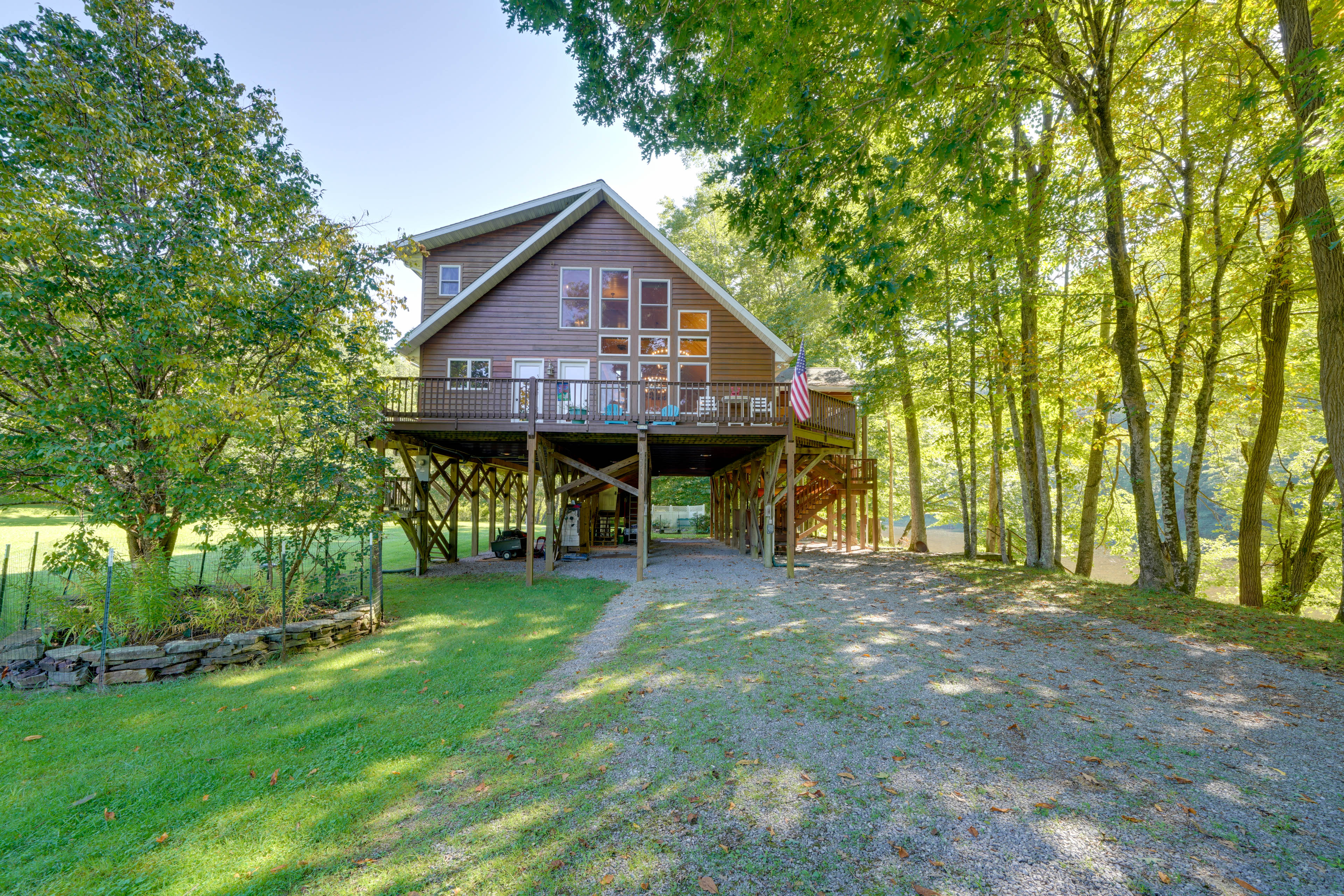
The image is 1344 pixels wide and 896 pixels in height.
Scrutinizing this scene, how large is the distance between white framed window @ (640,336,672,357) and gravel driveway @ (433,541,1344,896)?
30.4 ft

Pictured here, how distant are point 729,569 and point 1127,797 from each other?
996 centimetres

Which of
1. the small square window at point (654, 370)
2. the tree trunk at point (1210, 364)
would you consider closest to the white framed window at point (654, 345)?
the small square window at point (654, 370)

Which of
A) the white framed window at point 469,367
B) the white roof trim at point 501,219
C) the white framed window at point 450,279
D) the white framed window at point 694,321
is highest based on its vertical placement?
the white roof trim at point 501,219

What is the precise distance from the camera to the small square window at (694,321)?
15.1 meters

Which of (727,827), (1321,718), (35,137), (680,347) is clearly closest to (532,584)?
(680,347)

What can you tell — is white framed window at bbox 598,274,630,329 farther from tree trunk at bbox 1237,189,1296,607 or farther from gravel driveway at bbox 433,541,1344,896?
tree trunk at bbox 1237,189,1296,607

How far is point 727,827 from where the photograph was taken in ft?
10.4

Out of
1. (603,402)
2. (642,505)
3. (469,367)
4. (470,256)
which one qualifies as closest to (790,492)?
(642,505)

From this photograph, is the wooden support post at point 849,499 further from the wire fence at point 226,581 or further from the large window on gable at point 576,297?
the wire fence at point 226,581

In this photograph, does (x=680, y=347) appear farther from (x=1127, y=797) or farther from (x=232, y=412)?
(x=1127, y=797)

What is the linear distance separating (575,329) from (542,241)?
2.64m

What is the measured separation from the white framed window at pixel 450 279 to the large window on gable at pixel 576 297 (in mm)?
3192

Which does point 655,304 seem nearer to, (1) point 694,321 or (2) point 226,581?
(1) point 694,321

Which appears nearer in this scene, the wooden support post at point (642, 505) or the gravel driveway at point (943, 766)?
the gravel driveway at point (943, 766)
